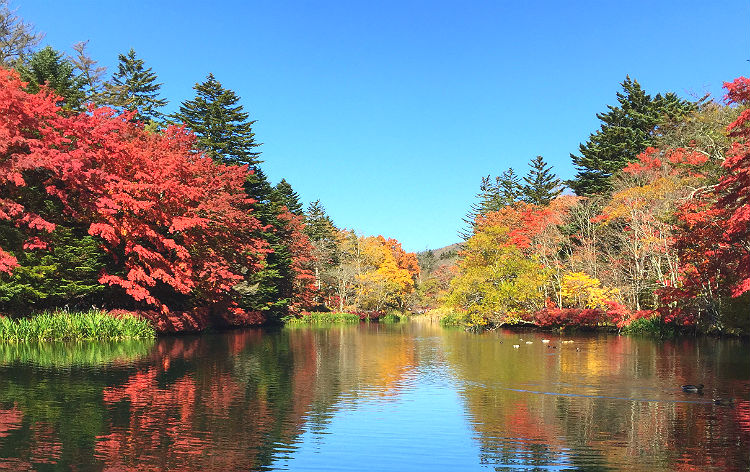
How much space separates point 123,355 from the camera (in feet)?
65.8

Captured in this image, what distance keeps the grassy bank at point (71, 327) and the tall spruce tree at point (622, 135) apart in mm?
37574

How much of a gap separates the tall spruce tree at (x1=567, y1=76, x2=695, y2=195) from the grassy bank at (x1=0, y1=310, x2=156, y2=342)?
123 feet

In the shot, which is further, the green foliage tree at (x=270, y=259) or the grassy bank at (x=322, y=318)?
the grassy bank at (x=322, y=318)

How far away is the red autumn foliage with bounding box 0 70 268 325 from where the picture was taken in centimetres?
2309

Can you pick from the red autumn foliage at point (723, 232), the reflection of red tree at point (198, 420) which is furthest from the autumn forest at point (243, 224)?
the reflection of red tree at point (198, 420)

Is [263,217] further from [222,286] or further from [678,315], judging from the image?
[678,315]

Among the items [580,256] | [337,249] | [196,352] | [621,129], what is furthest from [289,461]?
[337,249]

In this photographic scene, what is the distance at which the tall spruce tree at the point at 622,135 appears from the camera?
1977 inches

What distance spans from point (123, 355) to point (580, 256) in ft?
105

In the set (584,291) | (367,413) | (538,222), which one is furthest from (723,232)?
(538,222)

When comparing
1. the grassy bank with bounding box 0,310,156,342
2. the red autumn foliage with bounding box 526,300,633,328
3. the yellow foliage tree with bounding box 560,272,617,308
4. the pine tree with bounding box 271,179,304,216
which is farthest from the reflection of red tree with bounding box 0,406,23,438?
the pine tree with bounding box 271,179,304,216

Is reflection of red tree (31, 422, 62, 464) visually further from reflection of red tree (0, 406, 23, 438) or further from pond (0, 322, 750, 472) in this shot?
reflection of red tree (0, 406, 23, 438)

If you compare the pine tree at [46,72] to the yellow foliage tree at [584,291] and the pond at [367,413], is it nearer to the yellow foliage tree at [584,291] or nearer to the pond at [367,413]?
the pond at [367,413]

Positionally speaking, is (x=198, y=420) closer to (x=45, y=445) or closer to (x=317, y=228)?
(x=45, y=445)
